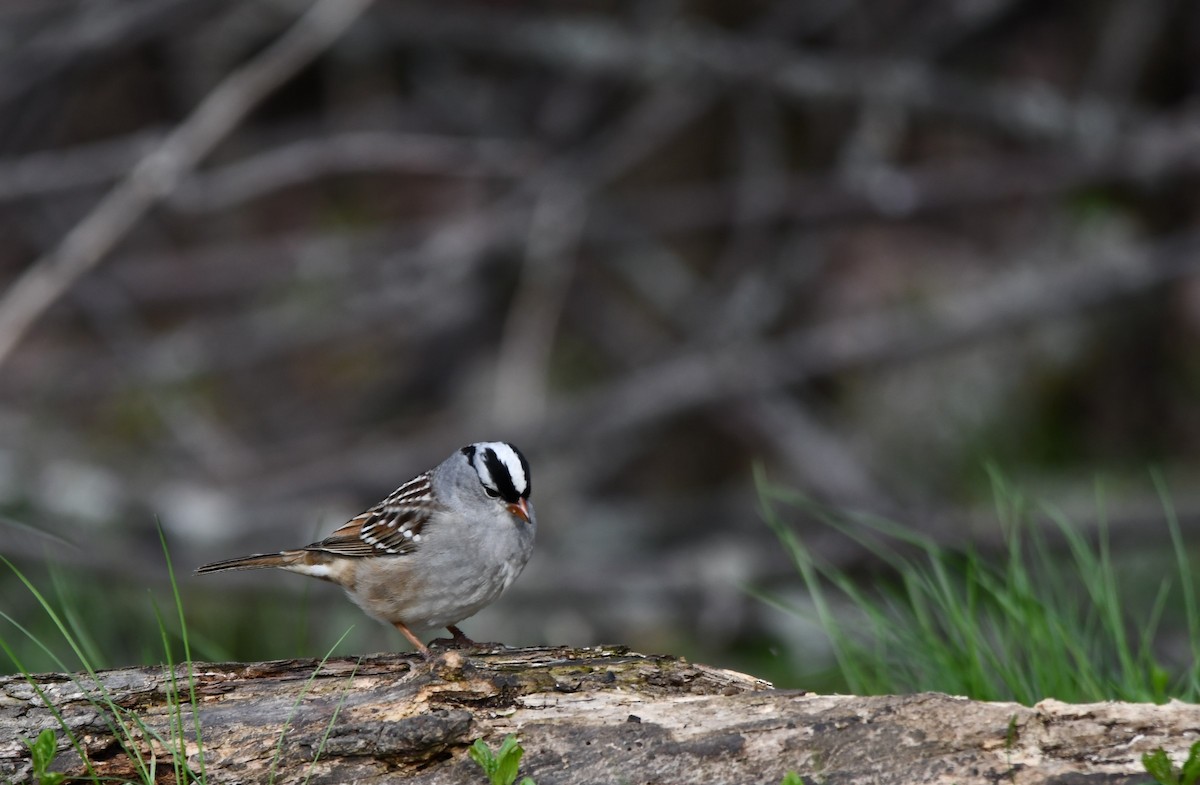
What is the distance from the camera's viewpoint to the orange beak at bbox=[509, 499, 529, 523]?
3.72 metres

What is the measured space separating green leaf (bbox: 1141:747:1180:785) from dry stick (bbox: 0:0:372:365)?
12.9ft

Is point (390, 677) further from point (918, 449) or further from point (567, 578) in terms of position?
point (918, 449)

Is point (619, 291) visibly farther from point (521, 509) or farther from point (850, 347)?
point (521, 509)

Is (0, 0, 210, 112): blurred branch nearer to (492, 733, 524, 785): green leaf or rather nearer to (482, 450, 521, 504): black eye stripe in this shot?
(482, 450, 521, 504): black eye stripe

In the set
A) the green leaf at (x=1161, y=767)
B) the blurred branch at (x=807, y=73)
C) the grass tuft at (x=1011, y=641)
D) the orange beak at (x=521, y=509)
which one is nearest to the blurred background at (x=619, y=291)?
the blurred branch at (x=807, y=73)

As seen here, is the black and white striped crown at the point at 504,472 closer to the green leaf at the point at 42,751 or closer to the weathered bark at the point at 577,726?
the weathered bark at the point at 577,726

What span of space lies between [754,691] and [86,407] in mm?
6509

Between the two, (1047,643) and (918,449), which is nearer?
(1047,643)

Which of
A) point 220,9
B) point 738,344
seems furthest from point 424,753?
point 220,9

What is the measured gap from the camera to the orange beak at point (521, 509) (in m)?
3.72

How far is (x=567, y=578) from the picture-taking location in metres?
5.65

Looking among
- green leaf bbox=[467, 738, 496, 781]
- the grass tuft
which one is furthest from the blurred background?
green leaf bbox=[467, 738, 496, 781]

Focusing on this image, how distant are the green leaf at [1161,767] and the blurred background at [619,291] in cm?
248

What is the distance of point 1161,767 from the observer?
2242mm
